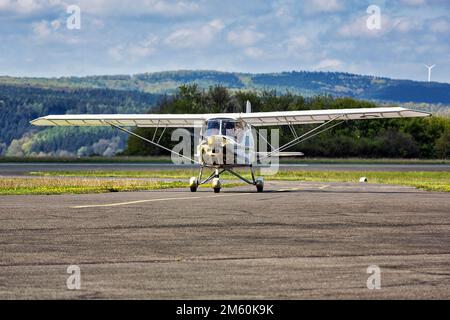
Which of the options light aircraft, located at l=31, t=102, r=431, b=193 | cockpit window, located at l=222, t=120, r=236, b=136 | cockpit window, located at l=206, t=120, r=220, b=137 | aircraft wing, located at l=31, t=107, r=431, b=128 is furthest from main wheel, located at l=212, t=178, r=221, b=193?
aircraft wing, located at l=31, t=107, r=431, b=128

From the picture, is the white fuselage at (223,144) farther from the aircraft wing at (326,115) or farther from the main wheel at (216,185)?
the aircraft wing at (326,115)

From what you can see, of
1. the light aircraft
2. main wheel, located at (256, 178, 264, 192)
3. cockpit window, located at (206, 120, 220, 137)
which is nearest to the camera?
the light aircraft

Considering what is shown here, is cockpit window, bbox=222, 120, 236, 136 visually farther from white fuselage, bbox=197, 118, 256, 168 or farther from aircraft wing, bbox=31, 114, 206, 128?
aircraft wing, bbox=31, 114, 206, 128

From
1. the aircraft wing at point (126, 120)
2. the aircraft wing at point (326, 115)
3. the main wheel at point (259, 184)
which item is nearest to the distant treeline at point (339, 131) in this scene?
the aircraft wing at point (126, 120)

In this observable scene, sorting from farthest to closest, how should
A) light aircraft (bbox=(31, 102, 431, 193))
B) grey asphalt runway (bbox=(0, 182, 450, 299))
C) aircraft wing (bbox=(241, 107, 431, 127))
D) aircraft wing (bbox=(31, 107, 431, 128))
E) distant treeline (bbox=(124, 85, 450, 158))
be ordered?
distant treeline (bbox=(124, 85, 450, 158)), aircraft wing (bbox=(31, 107, 431, 128)), aircraft wing (bbox=(241, 107, 431, 127)), light aircraft (bbox=(31, 102, 431, 193)), grey asphalt runway (bbox=(0, 182, 450, 299))

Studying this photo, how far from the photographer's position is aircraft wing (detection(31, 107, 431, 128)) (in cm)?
3450

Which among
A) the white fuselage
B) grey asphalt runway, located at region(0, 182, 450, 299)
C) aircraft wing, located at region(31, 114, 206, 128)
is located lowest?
grey asphalt runway, located at region(0, 182, 450, 299)

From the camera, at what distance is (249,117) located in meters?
36.0

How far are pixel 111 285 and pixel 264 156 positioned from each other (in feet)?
85.8

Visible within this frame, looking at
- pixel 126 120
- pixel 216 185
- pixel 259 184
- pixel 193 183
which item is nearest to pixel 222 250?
pixel 216 185

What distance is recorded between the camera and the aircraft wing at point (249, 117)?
113 feet

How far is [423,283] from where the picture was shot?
11.1m

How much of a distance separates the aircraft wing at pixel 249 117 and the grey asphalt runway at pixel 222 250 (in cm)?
1085

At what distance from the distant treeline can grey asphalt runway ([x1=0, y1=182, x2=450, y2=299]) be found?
72537mm
